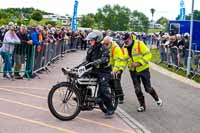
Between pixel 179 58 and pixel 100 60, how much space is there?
1247cm

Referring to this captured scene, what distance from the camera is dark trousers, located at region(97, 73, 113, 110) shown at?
9594 mm

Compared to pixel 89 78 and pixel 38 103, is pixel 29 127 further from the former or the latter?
pixel 38 103

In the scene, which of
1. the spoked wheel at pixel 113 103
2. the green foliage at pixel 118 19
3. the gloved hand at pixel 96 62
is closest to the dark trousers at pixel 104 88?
the spoked wheel at pixel 113 103

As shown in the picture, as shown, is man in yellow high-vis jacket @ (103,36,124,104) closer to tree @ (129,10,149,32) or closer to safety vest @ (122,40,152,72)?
safety vest @ (122,40,152,72)

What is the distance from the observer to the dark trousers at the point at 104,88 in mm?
9594

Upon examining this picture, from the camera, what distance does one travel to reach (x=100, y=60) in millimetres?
9414

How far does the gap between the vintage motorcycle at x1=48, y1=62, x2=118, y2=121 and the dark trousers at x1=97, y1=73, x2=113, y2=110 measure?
0.10m

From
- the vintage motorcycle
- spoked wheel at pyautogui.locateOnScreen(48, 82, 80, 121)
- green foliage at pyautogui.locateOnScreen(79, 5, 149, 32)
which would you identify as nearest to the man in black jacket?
the vintage motorcycle

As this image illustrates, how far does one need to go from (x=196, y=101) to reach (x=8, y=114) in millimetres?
5596

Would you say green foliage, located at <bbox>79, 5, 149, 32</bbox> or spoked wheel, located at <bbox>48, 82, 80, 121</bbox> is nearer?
spoked wheel, located at <bbox>48, 82, 80, 121</bbox>

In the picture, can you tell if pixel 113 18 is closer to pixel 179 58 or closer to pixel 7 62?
pixel 179 58

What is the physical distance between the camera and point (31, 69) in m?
15.6

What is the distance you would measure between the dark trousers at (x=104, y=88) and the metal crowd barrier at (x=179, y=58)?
9.46 metres

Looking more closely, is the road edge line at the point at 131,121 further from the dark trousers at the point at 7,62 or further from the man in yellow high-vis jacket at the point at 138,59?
the dark trousers at the point at 7,62
